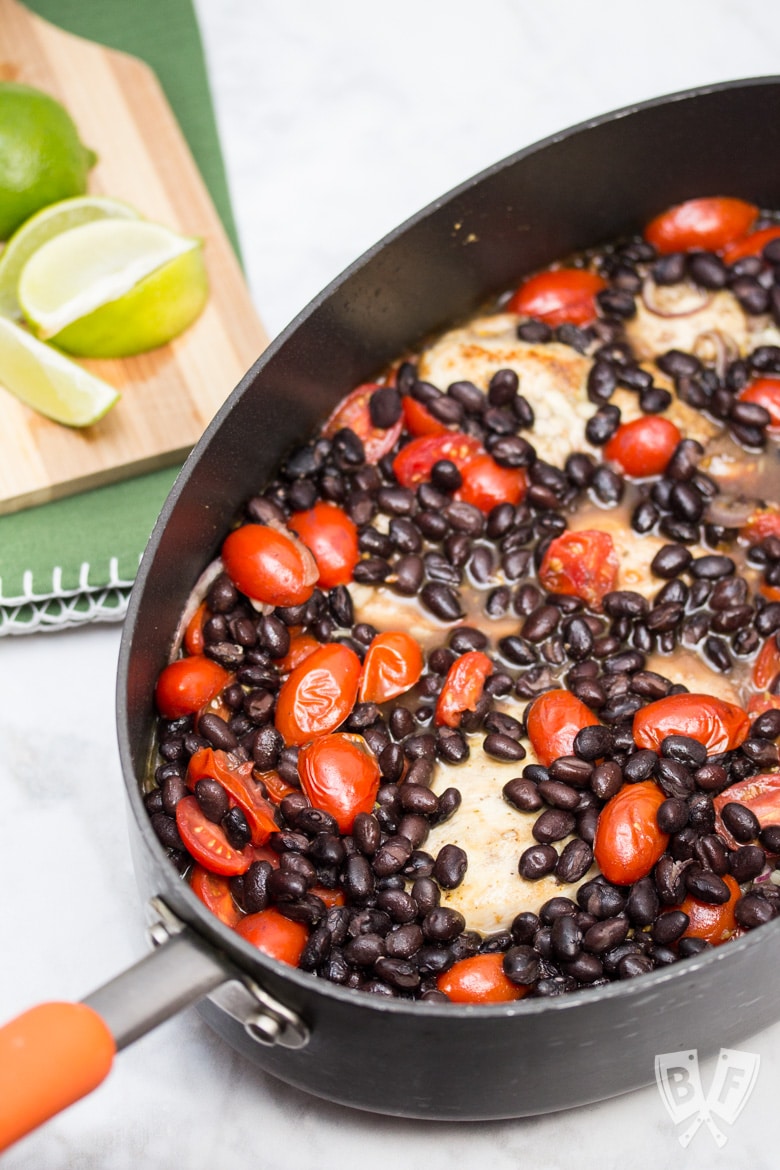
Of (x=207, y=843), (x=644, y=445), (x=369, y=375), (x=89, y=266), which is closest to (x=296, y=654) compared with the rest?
(x=207, y=843)

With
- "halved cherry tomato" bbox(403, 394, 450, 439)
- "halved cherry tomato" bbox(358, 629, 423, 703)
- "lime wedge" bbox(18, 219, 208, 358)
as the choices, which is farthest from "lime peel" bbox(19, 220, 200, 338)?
"halved cherry tomato" bbox(358, 629, 423, 703)

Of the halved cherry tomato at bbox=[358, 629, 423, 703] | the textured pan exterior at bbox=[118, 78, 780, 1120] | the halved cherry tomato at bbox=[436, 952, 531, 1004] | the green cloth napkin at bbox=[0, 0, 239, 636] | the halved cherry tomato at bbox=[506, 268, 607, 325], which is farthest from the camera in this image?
the halved cherry tomato at bbox=[506, 268, 607, 325]

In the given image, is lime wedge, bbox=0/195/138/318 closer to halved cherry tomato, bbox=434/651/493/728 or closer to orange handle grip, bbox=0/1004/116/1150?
halved cherry tomato, bbox=434/651/493/728

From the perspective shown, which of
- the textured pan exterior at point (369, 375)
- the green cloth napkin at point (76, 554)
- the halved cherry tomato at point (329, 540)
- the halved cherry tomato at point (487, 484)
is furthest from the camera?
the green cloth napkin at point (76, 554)

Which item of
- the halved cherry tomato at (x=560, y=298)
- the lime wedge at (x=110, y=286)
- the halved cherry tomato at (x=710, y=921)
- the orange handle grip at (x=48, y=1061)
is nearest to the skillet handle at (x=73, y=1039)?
the orange handle grip at (x=48, y=1061)

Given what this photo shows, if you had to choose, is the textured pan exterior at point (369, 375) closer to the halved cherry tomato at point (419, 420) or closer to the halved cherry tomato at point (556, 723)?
the halved cherry tomato at point (419, 420)
